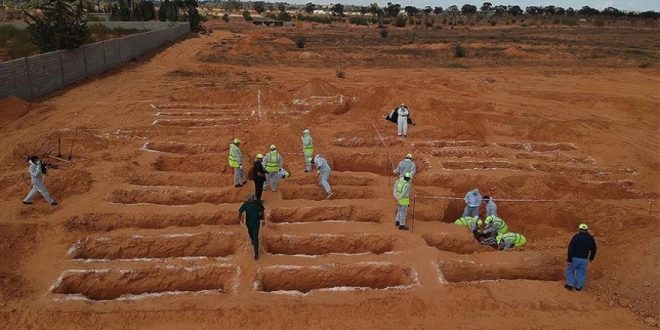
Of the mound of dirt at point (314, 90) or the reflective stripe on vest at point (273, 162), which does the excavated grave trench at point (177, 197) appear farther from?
the mound of dirt at point (314, 90)

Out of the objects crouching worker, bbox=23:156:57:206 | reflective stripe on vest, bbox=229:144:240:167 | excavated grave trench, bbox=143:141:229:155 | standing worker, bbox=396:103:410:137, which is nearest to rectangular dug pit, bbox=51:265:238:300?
crouching worker, bbox=23:156:57:206

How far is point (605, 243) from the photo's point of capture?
10695mm

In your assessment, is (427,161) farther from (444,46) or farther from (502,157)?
(444,46)

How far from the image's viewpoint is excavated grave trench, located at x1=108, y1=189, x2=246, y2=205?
11.5 metres

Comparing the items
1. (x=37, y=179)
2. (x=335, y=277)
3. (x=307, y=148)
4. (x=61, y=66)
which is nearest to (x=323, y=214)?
(x=307, y=148)

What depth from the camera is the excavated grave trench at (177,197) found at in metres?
11.5

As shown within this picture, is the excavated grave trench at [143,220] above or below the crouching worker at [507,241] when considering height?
above

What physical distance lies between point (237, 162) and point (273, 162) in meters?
0.93

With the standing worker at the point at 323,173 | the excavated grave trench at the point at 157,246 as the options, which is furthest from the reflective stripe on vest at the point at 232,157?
the excavated grave trench at the point at 157,246

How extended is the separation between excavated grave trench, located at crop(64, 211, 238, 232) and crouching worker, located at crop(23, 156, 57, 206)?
0.99 meters

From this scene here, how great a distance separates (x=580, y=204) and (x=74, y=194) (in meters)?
12.4

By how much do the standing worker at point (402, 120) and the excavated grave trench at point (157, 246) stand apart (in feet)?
27.8

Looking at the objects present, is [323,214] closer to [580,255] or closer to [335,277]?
[335,277]

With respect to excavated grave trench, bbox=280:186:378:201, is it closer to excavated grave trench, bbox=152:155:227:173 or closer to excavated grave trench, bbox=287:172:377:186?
excavated grave trench, bbox=287:172:377:186
